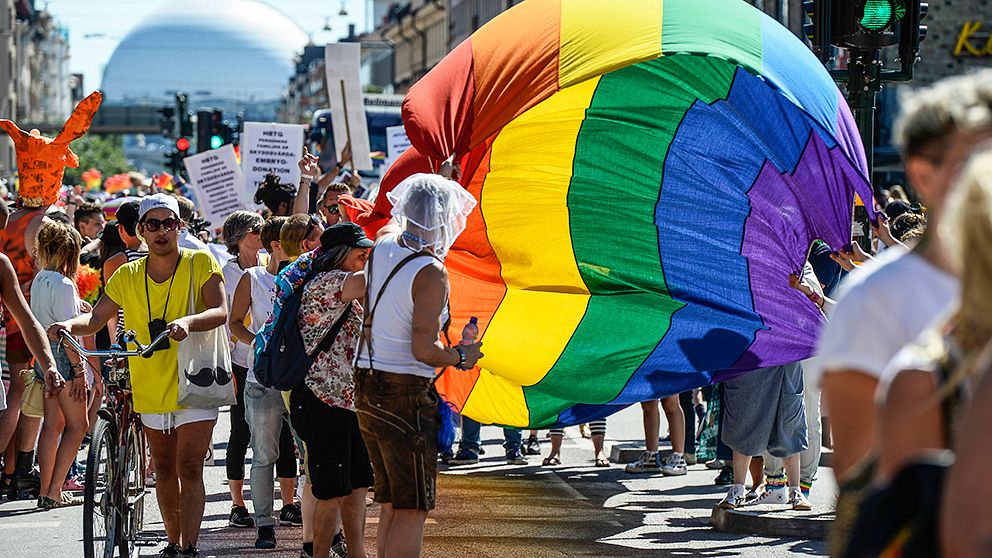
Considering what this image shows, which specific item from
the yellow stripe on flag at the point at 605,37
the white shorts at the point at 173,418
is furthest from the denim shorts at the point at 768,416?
the white shorts at the point at 173,418

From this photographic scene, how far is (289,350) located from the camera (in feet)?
23.7

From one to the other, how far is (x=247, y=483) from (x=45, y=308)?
2.10 metres

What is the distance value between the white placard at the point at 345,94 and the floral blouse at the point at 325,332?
882cm

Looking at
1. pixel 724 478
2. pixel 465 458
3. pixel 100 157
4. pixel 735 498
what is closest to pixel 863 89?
pixel 735 498

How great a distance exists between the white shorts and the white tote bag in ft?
0.18

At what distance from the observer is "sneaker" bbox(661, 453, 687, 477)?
1168cm

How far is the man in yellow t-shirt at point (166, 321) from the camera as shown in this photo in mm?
7570

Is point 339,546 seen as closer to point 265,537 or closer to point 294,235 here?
point 265,537

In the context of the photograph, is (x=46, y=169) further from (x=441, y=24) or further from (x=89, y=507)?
(x=441, y=24)

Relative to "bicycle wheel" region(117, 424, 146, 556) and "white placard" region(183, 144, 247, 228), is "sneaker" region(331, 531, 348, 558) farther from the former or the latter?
"white placard" region(183, 144, 247, 228)

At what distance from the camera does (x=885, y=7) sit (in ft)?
32.7

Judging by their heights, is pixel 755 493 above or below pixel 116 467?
below

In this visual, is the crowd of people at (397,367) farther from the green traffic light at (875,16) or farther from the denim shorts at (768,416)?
the green traffic light at (875,16)

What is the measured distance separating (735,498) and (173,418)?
3.44 m
